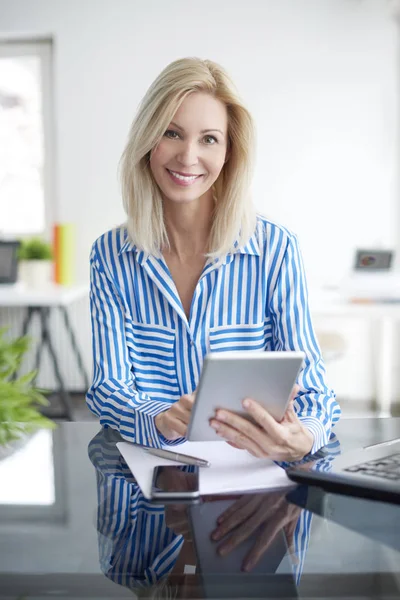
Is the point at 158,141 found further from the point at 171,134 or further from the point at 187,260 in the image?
the point at 187,260

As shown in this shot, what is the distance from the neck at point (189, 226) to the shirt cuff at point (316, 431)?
464 millimetres

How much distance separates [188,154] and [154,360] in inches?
16.2

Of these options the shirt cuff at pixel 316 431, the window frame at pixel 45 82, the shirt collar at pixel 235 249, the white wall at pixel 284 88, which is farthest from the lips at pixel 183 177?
the window frame at pixel 45 82

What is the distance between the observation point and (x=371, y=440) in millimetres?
1138

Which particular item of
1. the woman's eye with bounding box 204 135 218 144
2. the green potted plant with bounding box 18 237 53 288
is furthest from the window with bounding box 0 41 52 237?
the woman's eye with bounding box 204 135 218 144

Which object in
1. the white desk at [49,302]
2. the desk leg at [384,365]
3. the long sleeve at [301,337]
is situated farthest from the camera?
the desk leg at [384,365]

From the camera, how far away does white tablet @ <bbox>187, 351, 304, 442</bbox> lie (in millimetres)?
865

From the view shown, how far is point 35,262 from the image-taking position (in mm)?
3773

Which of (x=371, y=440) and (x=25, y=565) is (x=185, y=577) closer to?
(x=25, y=565)

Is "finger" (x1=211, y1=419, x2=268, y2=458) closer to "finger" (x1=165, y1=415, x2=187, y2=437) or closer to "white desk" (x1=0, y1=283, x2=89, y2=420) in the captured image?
"finger" (x1=165, y1=415, x2=187, y2=437)

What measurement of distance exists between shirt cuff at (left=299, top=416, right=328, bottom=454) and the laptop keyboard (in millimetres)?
132

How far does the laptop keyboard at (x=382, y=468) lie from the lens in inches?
35.0

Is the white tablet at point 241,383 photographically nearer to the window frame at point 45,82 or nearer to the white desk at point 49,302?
the white desk at point 49,302

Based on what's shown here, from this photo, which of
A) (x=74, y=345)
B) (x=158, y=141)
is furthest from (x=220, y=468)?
(x=74, y=345)
